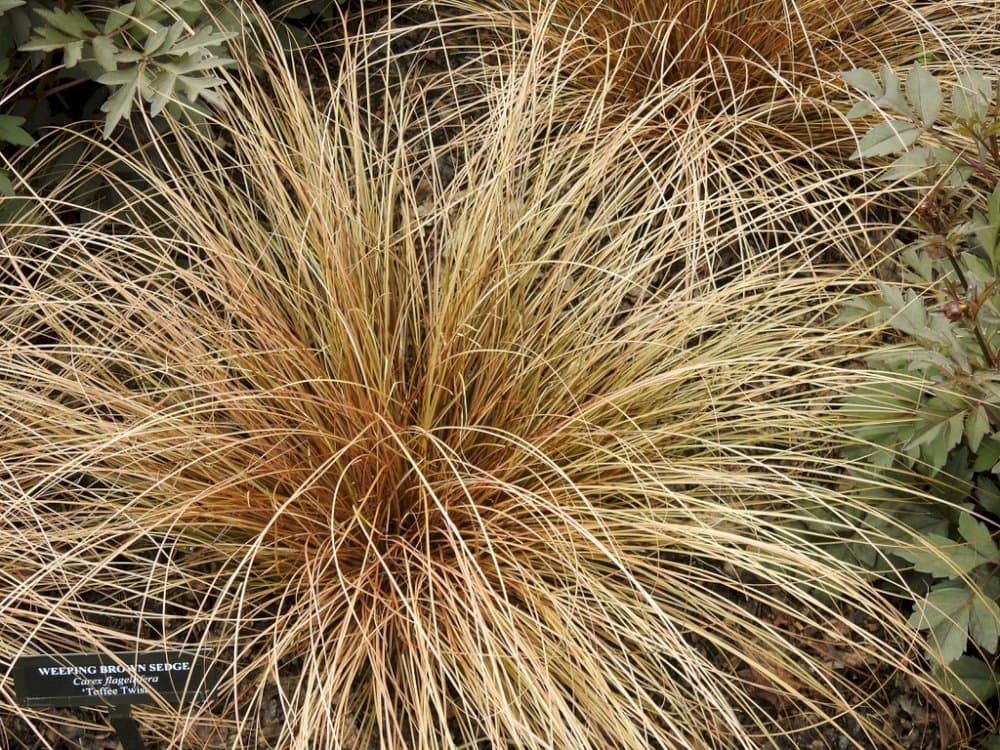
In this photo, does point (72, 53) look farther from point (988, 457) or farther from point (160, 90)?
point (988, 457)

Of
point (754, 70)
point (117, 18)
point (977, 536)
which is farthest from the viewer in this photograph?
point (754, 70)

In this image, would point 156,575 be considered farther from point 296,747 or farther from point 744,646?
point 744,646

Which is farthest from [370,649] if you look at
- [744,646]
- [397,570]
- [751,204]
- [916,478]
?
[751,204]

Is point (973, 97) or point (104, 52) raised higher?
point (104, 52)

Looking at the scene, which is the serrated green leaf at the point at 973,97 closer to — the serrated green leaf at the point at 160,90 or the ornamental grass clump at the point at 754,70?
the ornamental grass clump at the point at 754,70

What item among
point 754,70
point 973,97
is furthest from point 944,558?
point 754,70

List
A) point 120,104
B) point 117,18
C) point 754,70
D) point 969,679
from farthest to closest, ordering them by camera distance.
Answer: point 754,70 → point 117,18 → point 120,104 → point 969,679

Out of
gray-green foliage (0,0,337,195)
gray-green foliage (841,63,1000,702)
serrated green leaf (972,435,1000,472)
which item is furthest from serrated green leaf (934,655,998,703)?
gray-green foliage (0,0,337,195)
